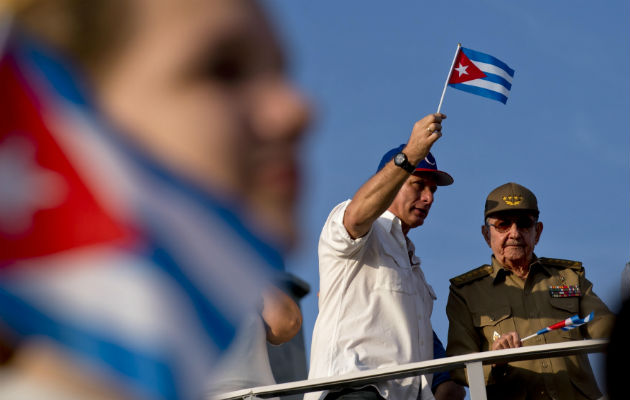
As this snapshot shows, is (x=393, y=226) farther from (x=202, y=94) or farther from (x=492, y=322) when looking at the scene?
(x=202, y=94)

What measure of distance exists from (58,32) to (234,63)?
5.8 inches

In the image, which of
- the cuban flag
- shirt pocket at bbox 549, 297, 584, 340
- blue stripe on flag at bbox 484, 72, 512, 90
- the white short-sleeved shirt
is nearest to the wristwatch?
the white short-sleeved shirt

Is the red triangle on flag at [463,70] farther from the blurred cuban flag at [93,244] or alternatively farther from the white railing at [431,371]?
the blurred cuban flag at [93,244]

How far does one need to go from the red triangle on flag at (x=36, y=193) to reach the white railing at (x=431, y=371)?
10.6 ft

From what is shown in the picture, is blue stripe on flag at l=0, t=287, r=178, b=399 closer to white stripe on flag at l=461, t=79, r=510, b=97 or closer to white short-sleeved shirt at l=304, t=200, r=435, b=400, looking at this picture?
white short-sleeved shirt at l=304, t=200, r=435, b=400

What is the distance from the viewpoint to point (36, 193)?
0.75 metres

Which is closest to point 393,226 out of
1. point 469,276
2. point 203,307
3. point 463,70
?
point 469,276

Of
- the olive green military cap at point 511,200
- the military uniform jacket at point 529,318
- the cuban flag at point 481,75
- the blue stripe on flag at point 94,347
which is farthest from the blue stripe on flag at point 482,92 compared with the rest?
the blue stripe on flag at point 94,347

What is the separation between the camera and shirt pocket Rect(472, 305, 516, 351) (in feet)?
16.0

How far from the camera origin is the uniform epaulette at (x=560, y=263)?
518 cm

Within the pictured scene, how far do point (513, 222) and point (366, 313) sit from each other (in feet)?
4.55

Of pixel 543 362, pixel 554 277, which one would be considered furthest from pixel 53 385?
pixel 554 277

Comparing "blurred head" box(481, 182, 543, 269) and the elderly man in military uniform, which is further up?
"blurred head" box(481, 182, 543, 269)

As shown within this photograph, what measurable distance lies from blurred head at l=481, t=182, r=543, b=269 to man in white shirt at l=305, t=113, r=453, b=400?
2.91 ft
